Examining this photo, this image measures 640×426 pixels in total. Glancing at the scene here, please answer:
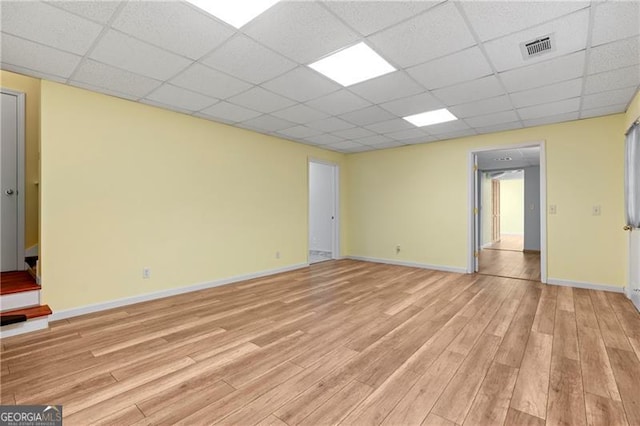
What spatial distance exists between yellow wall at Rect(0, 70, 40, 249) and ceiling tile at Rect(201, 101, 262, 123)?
7.10 ft

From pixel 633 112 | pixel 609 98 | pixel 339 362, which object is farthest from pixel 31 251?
pixel 633 112

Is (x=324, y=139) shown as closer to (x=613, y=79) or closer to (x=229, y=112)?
(x=229, y=112)

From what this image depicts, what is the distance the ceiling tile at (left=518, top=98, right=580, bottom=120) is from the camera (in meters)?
3.80

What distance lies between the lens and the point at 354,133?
5.31m

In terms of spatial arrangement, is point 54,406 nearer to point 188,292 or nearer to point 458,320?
point 188,292

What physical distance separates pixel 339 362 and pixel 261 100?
3130 millimetres

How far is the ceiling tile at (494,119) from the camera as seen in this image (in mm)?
4246

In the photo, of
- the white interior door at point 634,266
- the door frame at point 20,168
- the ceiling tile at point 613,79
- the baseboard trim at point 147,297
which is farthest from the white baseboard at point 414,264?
the door frame at point 20,168

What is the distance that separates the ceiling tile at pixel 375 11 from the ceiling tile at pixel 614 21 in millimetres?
1193

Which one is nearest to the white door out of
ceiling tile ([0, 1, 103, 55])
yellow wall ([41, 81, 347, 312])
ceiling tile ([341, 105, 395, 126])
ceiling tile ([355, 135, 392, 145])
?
yellow wall ([41, 81, 347, 312])

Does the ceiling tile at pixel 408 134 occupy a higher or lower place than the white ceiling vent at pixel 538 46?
higher

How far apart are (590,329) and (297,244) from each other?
14.8 feet

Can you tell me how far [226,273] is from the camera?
477 centimetres

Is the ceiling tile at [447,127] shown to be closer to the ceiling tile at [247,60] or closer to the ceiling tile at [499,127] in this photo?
the ceiling tile at [499,127]
